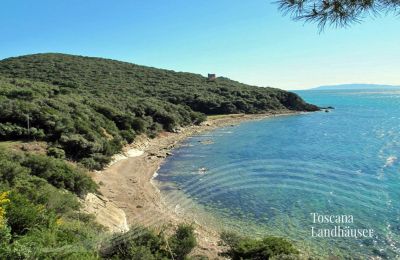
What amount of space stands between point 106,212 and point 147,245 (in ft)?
28.4

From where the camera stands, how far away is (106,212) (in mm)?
20250

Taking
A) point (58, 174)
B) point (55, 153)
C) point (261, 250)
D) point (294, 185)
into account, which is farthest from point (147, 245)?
point (55, 153)

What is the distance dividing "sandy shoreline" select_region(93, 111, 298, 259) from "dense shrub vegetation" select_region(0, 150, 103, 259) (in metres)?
3.36

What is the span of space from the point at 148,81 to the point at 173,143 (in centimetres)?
4895

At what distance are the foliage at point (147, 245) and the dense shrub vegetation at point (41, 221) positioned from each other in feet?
2.41

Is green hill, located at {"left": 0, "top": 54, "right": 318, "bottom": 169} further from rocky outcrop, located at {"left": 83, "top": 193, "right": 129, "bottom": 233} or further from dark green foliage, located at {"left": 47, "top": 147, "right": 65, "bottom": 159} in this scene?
rocky outcrop, located at {"left": 83, "top": 193, "right": 129, "bottom": 233}

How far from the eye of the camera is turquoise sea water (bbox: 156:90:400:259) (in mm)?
18891

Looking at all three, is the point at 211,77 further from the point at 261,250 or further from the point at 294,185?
the point at 261,250

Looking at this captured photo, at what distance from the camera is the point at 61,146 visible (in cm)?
3016

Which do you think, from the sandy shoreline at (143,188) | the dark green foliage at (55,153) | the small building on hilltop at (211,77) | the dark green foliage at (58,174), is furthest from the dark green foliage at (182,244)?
the small building on hilltop at (211,77)

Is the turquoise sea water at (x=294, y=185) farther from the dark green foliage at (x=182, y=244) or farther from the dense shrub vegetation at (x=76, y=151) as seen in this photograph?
the dark green foliage at (x=182, y=244)

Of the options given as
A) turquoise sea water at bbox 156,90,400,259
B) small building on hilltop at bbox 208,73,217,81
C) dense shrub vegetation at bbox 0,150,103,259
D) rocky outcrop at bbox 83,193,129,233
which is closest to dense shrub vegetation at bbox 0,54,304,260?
dense shrub vegetation at bbox 0,150,103,259

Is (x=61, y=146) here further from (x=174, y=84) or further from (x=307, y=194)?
(x=174, y=84)

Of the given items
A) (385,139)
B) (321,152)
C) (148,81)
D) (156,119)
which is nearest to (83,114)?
(156,119)
